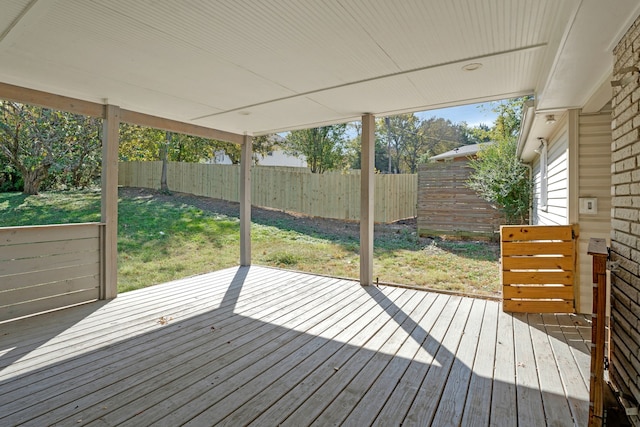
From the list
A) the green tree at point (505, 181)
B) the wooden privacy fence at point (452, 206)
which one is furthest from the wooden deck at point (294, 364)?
the wooden privacy fence at point (452, 206)

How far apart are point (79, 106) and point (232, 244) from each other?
4460mm

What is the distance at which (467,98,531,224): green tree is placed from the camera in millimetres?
6910

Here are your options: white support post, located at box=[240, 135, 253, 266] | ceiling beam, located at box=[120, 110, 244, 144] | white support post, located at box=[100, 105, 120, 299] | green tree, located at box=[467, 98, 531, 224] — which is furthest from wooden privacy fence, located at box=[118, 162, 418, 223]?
white support post, located at box=[100, 105, 120, 299]

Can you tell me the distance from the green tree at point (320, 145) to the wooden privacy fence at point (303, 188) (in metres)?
2.57

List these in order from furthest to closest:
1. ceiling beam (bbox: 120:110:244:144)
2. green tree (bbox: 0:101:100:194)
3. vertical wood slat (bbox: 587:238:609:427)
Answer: green tree (bbox: 0:101:100:194) < ceiling beam (bbox: 120:110:244:144) < vertical wood slat (bbox: 587:238:609:427)

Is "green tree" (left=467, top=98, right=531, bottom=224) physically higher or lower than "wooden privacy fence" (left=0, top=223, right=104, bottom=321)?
higher

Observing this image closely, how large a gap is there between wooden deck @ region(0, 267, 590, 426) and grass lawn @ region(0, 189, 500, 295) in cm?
172

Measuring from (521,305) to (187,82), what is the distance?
3927mm

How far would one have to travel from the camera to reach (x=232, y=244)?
25.2ft

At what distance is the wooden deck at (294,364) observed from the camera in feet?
6.03

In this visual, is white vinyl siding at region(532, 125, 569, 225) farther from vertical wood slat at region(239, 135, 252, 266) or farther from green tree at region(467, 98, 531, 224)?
vertical wood slat at region(239, 135, 252, 266)

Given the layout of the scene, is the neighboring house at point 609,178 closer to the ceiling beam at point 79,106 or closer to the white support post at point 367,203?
the white support post at point 367,203

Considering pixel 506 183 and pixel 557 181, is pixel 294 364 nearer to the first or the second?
pixel 557 181

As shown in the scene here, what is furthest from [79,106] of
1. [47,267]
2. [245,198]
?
[245,198]
